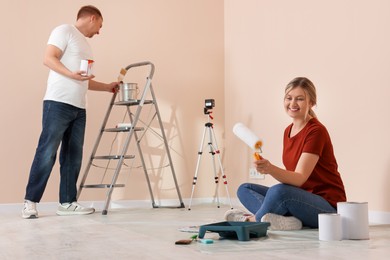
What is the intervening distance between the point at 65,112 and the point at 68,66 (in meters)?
0.36

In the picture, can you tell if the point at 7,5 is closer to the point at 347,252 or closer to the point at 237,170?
the point at 237,170

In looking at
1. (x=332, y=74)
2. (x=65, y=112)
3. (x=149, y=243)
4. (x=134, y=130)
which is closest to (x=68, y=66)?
(x=65, y=112)

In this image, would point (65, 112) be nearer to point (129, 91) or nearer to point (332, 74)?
point (129, 91)

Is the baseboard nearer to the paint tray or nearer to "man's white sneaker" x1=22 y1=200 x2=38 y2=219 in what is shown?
"man's white sneaker" x1=22 y1=200 x2=38 y2=219

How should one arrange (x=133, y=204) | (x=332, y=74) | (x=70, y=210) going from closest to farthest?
(x=332, y=74) < (x=70, y=210) < (x=133, y=204)

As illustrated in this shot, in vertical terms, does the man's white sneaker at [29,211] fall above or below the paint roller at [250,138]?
below

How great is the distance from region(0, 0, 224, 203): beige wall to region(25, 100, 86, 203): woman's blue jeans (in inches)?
28.9

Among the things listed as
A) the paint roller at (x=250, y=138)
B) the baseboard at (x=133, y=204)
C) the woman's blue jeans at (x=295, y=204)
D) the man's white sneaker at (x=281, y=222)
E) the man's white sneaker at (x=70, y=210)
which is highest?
the paint roller at (x=250, y=138)

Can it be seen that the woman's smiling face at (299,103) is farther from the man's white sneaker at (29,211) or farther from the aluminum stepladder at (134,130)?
the man's white sneaker at (29,211)

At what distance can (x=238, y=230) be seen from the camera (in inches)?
105

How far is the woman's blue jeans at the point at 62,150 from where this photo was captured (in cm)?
435

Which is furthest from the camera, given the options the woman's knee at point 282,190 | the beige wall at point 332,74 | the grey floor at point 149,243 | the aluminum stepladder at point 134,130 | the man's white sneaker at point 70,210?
the aluminum stepladder at point 134,130

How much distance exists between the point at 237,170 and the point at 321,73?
1.65 m

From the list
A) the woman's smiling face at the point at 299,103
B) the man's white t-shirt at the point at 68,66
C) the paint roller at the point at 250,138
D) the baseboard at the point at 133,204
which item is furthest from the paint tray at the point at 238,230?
the baseboard at the point at 133,204
